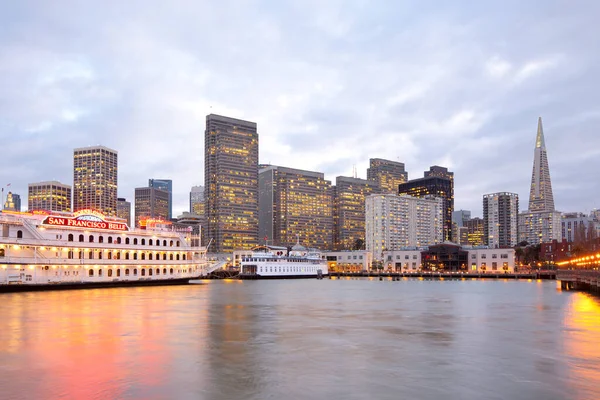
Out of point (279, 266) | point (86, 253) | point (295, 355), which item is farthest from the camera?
point (279, 266)

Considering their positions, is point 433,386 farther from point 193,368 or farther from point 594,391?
point 193,368

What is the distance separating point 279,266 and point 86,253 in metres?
82.7

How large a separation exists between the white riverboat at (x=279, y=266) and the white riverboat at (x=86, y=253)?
161 ft

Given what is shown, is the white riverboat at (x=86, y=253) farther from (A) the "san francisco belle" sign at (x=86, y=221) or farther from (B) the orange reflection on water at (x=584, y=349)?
(B) the orange reflection on water at (x=584, y=349)

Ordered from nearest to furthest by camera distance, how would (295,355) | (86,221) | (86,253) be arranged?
(295,355), (86,221), (86,253)

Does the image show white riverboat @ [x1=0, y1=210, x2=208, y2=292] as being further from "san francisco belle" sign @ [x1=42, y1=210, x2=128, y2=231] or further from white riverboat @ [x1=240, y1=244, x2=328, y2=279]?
white riverboat @ [x1=240, y1=244, x2=328, y2=279]

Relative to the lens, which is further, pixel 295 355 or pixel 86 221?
pixel 86 221

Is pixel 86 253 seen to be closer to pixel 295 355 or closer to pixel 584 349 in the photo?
pixel 295 355

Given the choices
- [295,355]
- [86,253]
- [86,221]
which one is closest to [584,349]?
[295,355]

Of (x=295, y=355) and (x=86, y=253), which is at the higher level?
(x=86, y=253)

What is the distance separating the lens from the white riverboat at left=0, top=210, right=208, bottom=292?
7875cm

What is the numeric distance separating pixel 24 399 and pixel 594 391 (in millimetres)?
23997

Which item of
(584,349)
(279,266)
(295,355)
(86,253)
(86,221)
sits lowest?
(279,266)

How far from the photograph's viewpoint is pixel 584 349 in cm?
3244
